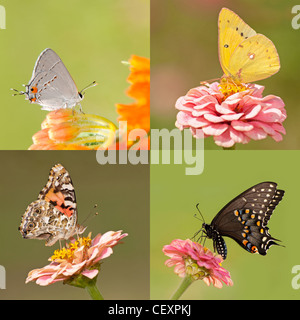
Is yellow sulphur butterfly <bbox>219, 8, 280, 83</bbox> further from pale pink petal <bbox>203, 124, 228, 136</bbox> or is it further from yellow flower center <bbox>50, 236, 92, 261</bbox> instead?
yellow flower center <bbox>50, 236, 92, 261</bbox>

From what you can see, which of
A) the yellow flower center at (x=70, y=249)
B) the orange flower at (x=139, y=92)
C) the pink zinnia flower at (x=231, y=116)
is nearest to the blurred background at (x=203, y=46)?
the orange flower at (x=139, y=92)

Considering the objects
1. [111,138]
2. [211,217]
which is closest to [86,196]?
[111,138]

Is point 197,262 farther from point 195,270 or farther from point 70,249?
point 70,249

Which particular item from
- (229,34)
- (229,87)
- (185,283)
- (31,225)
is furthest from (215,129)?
(31,225)

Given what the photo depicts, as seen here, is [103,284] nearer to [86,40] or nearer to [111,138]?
[111,138]

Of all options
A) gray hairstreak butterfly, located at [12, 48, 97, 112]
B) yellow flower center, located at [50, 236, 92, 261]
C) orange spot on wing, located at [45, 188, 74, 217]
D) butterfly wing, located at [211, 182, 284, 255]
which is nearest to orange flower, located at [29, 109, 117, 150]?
gray hairstreak butterfly, located at [12, 48, 97, 112]
